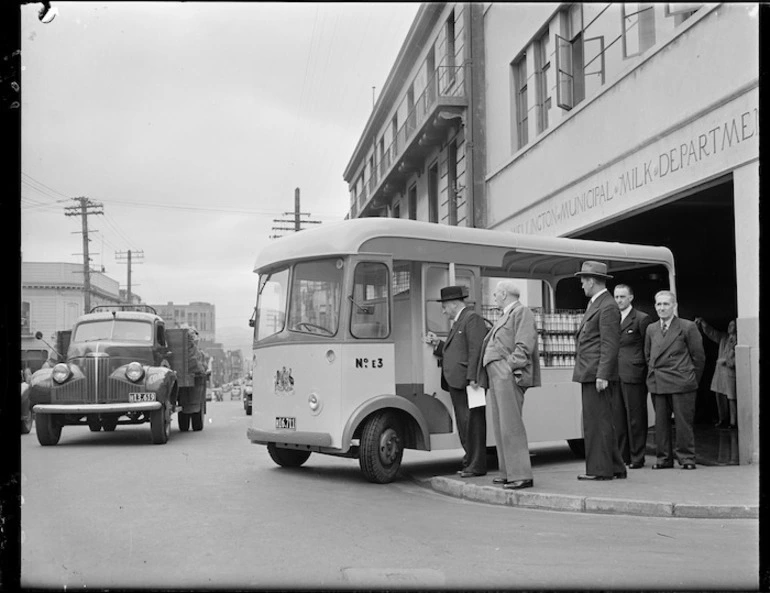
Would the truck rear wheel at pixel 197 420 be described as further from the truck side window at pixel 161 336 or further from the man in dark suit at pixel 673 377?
the man in dark suit at pixel 673 377

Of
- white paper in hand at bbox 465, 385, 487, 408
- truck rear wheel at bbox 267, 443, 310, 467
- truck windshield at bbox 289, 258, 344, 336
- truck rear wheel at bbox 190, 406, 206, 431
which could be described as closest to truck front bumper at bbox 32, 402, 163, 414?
truck rear wheel at bbox 267, 443, 310, 467

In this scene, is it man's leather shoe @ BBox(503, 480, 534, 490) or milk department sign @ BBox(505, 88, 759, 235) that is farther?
milk department sign @ BBox(505, 88, 759, 235)

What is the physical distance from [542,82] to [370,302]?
1047 centimetres

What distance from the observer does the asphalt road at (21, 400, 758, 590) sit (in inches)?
197

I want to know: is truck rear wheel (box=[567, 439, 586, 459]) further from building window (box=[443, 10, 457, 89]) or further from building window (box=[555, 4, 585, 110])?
building window (box=[443, 10, 457, 89])

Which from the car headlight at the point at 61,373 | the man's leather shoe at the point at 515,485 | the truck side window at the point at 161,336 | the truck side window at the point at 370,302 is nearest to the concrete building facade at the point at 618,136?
the man's leather shoe at the point at 515,485

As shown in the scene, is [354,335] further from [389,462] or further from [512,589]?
[512,589]

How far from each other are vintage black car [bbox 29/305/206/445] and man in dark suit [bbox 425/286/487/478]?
651 cm

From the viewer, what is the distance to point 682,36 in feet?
39.3

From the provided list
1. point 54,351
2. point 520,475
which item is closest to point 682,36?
point 520,475

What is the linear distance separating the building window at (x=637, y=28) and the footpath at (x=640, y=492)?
7003 mm

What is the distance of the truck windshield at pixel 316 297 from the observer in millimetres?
9141

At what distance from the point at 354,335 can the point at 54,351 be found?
8308mm

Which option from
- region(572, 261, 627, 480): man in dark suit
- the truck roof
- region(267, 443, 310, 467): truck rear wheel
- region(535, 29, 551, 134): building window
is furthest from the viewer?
region(535, 29, 551, 134): building window
